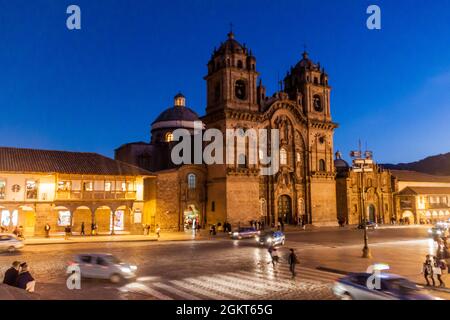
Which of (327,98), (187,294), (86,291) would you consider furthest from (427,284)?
(327,98)

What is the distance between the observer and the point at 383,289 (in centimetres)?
1248

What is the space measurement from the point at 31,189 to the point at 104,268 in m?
25.2

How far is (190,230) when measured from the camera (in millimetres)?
48812

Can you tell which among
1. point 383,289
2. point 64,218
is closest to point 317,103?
point 64,218

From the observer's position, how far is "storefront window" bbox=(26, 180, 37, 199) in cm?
3831

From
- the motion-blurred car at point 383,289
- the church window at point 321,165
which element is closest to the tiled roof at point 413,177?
the church window at point 321,165

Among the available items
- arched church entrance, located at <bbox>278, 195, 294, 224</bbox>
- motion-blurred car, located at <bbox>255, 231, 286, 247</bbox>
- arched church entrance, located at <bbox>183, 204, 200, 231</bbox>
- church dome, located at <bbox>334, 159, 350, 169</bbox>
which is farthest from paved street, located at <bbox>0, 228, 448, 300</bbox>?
church dome, located at <bbox>334, 159, 350, 169</bbox>

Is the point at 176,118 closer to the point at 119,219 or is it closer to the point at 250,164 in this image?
the point at 250,164

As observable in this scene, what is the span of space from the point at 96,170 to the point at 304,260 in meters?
25.3

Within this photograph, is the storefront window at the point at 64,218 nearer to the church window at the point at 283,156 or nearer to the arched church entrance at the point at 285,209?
the arched church entrance at the point at 285,209

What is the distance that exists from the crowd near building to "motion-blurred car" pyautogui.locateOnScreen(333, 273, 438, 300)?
31833 millimetres

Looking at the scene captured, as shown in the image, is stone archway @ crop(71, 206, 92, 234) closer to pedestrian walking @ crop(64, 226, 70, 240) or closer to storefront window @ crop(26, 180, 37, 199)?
pedestrian walking @ crop(64, 226, 70, 240)

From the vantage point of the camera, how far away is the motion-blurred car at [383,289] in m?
12.1
